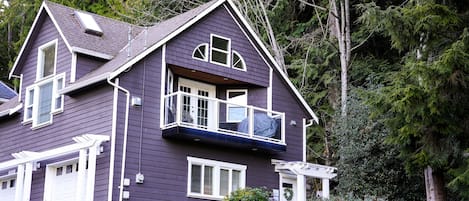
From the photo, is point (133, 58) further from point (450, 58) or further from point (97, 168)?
point (450, 58)

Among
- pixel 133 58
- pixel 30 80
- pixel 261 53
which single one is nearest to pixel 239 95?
pixel 261 53

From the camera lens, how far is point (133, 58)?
64.0ft

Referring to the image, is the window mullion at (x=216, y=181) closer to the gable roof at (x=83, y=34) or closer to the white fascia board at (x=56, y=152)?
the white fascia board at (x=56, y=152)

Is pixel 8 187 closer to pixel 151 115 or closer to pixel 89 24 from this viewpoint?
pixel 89 24

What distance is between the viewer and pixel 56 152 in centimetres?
1917

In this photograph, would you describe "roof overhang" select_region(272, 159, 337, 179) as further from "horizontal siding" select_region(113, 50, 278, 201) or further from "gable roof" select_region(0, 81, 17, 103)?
"gable roof" select_region(0, 81, 17, 103)

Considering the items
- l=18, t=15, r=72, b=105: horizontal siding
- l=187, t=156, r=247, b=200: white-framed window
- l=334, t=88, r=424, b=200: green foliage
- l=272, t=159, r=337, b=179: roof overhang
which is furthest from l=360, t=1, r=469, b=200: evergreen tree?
l=18, t=15, r=72, b=105: horizontal siding

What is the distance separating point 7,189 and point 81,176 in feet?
18.5

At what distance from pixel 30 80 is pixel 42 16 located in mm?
2023

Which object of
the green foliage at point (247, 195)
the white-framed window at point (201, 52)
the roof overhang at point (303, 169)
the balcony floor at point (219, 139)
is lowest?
the green foliage at point (247, 195)

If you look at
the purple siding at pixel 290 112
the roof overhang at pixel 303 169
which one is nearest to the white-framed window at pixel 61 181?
the roof overhang at pixel 303 169

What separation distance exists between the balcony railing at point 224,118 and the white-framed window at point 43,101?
341 cm

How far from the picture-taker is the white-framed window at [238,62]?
22109 millimetres

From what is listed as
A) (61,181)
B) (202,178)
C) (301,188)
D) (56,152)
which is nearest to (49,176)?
(61,181)
